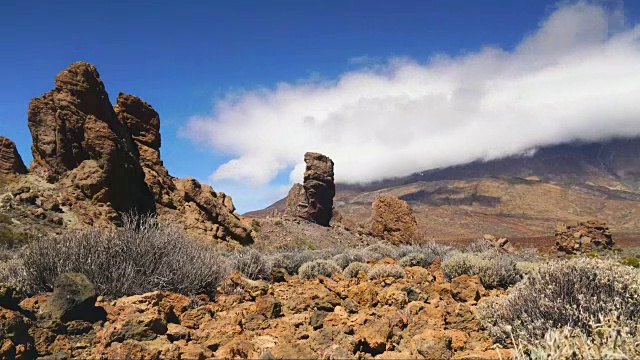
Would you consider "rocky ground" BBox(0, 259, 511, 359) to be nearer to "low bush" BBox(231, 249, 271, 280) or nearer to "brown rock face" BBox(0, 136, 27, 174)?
"low bush" BBox(231, 249, 271, 280)

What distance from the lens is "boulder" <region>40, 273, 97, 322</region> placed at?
4.38 meters

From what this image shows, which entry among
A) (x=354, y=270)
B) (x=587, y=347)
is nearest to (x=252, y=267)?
(x=354, y=270)

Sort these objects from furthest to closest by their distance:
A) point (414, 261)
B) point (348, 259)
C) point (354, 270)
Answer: point (348, 259)
point (414, 261)
point (354, 270)

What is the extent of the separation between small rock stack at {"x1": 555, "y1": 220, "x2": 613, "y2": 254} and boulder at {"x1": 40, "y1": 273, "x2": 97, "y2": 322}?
33667 millimetres

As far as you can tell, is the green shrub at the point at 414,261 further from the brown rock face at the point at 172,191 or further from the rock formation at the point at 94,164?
the brown rock face at the point at 172,191

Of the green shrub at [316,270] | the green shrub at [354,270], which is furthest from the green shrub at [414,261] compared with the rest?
the green shrub at [316,270]

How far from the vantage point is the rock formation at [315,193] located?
44.5m

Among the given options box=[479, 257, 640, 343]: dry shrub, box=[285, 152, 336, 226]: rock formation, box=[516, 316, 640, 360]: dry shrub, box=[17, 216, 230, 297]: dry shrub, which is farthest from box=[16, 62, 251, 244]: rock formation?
box=[285, 152, 336, 226]: rock formation

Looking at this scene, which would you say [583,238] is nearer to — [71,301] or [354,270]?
[354,270]

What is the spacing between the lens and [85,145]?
747 inches

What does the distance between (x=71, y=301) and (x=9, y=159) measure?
18.5 meters

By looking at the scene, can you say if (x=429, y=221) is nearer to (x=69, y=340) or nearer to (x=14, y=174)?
(x=14, y=174)

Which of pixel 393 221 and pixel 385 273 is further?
pixel 393 221

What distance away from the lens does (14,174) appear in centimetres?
1891
